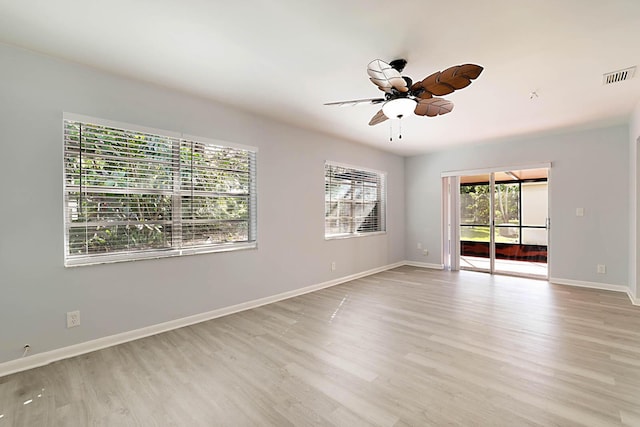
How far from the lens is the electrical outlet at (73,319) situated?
2547 mm

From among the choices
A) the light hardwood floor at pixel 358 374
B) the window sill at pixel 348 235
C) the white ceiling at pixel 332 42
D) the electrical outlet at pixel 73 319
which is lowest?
the light hardwood floor at pixel 358 374

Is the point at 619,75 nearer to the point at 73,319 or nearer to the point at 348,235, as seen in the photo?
the point at 348,235

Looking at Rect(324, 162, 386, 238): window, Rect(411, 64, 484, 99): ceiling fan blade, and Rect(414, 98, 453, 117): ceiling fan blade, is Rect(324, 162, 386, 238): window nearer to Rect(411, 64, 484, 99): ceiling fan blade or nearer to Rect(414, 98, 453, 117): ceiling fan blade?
Rect(414, 98, 453, 117): ceiling fan blade

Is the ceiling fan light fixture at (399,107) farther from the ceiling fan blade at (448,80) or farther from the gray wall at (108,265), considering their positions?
the gray wall at (108,265)

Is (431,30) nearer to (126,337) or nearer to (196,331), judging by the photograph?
(196,331)

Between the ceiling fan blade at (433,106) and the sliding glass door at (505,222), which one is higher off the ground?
the ceiling fan blade at (433,106)

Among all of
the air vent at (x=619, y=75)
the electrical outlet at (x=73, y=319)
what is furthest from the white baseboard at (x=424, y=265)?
the electrical outlet at (x=73, y=319)

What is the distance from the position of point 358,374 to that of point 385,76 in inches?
88.4

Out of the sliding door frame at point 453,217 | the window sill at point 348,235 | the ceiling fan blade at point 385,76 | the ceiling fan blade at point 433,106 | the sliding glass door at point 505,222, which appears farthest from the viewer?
the sliding door frame at point 453,217

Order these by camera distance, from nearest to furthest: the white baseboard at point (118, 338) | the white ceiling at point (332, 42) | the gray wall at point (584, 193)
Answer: the white ceiling at point (332, 42) → the white baseboard at point (118, 338) → the gray wall at point (584, 193)

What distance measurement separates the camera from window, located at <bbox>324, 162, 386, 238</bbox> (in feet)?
16.8

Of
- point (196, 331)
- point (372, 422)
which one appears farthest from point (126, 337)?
point (372, 422)

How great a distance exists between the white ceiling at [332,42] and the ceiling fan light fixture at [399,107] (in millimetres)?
399

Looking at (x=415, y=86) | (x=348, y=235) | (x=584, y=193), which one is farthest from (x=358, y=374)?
(x=584, y=193)
